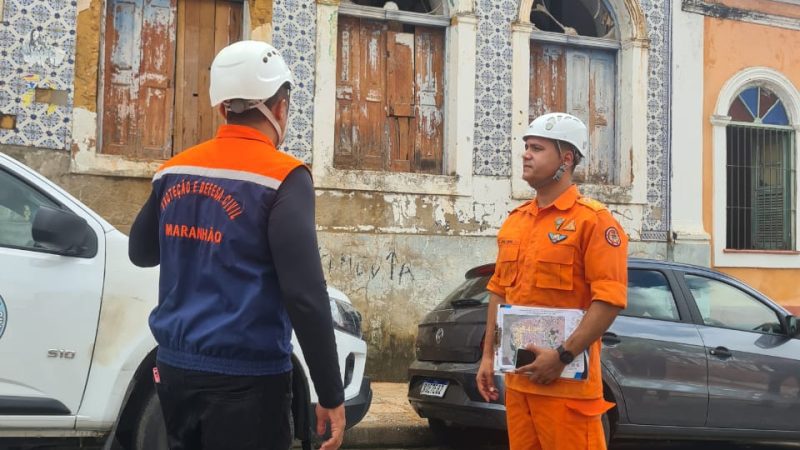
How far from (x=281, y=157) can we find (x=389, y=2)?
29.8 feet

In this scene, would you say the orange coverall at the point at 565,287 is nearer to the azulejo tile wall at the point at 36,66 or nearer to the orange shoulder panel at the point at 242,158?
the orange shoulder panel at the point at 242,158

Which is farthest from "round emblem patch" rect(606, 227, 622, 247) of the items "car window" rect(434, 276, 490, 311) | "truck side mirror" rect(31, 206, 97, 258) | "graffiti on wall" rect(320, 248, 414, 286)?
"graffiti on wall" rect(320, 248, 414, 286)

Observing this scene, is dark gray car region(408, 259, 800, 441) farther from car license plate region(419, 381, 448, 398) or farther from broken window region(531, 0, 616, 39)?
broken window region(531, 0, 616, 39)

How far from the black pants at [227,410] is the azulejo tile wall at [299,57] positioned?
314 inches

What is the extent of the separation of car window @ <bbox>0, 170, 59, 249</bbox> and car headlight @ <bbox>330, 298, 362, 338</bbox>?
5.67ft

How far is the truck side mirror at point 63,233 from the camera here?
4648 millimetres

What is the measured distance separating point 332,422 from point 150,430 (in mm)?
2369

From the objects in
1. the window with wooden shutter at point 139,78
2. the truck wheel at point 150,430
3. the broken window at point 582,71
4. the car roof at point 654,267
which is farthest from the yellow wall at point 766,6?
the truck wheel at point 150,430

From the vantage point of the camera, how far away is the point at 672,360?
685 cm

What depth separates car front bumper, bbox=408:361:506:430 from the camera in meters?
6.46

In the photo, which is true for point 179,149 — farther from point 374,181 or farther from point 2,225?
point 2,225

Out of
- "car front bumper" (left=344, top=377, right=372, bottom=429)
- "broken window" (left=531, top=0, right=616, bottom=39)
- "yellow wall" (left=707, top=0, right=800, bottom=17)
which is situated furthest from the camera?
"yellow wall" (left=707, top=0, right=800, bottom=17)

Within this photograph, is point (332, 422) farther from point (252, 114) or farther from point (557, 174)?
point (557, 174)

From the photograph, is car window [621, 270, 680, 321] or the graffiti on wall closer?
car window [621, 270, 680, 321]
